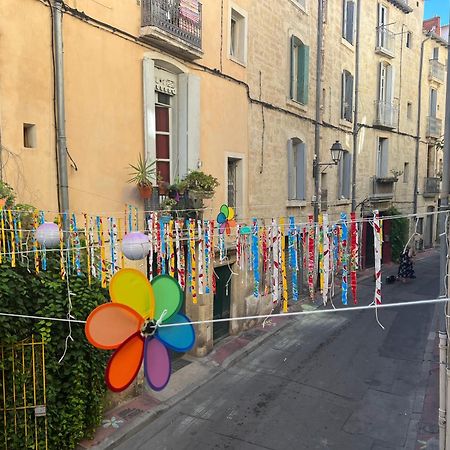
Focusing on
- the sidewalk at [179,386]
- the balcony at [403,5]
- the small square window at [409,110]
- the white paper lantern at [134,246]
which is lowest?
the sidewalk at [179,386]

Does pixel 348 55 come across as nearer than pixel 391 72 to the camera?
Yes

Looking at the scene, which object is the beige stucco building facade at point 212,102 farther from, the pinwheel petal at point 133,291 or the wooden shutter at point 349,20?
the pinwheel petal at point 133,291

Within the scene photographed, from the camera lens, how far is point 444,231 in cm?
456

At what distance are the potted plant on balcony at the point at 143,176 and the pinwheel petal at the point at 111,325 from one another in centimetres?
471

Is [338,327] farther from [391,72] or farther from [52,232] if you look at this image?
[391,72]

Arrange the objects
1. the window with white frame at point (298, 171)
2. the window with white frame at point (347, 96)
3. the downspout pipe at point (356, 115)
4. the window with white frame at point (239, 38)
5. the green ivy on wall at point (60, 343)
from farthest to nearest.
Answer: the downspout pipe at point (356, 115) < the window with white frame at point (347, 96) < the window with white frame at point (298, 171) < the window with white frame at point (239, 38) < the green ivy on wall at point (60, 343)

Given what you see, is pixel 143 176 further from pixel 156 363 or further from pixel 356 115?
pixel 356 115

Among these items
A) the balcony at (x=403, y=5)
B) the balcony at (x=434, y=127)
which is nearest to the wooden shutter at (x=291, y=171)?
the balcony at (x=403, y=5)

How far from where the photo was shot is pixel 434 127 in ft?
91.9

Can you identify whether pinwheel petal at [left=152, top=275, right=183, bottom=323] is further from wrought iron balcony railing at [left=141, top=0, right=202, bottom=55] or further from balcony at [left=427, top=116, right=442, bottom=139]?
balcony at [left=427, top=116, right=442, bottom=139]

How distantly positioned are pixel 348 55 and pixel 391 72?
5554 millimetres

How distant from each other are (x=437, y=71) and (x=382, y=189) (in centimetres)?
1062

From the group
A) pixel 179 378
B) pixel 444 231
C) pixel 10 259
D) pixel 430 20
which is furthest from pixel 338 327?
pixel 430 20

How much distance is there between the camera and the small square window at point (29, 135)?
677 cm
